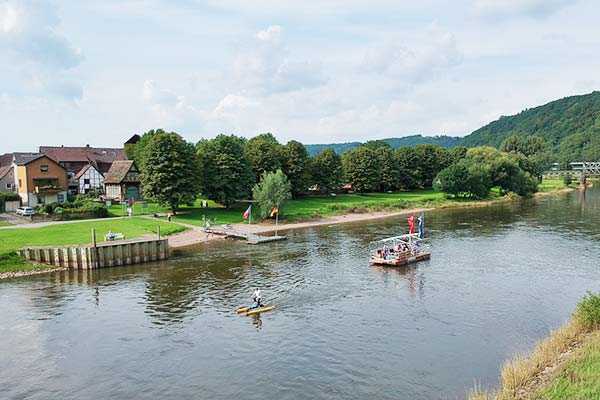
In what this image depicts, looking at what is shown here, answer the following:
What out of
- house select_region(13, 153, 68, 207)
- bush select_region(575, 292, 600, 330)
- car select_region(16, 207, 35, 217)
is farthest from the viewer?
house select_region(13, 153, 68, 207)

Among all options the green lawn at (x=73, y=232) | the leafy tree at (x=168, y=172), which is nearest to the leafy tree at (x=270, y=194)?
the leafy tree at (x=168, y=172)

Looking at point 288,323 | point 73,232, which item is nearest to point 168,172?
point 73,232

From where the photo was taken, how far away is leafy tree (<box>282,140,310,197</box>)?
11669 centimetres

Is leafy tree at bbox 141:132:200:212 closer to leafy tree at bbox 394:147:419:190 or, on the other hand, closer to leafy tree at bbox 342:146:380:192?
leafy tree at bbox 342:146:380:192

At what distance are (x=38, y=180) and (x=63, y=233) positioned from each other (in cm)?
3472

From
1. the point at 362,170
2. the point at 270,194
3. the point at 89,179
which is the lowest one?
the point at 270,194

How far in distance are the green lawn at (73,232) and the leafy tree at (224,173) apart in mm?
16755

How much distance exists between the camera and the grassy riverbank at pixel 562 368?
75.1 ft

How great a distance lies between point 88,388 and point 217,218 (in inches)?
2408

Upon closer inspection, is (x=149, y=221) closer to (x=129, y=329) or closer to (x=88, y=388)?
(x=129, y=329)

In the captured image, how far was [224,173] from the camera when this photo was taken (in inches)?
3760

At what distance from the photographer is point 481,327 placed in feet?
125

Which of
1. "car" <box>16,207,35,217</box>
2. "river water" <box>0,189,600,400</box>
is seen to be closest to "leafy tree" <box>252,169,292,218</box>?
"river water" <box>0,189,600,400</box>

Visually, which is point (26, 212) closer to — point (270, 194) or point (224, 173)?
point (224, 173)
